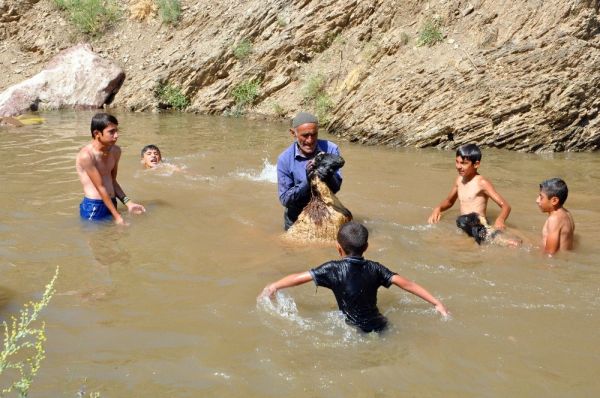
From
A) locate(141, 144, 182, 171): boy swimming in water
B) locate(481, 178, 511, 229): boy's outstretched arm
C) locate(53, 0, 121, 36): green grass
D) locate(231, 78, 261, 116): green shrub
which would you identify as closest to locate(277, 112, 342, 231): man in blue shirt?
locate(481, 178, 511, 229): boy's outstretched arm

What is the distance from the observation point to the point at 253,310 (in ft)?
12.0

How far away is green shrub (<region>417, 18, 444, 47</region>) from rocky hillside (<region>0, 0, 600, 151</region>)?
3 cm

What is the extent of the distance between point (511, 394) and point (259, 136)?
27.5 feet

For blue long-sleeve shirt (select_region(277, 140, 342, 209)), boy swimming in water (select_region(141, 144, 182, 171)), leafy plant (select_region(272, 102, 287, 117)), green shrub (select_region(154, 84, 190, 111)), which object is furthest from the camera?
green shrub (select_region(154, 84, 190, 111))

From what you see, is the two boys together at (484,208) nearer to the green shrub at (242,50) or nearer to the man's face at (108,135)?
the man's face at (108,135)

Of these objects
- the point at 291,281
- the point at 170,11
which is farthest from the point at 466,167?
the point at 170,11

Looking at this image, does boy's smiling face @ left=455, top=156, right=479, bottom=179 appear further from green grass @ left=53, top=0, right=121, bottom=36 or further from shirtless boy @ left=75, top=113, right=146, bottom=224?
green grass @ left=53, top=0, right=121, bottom=36

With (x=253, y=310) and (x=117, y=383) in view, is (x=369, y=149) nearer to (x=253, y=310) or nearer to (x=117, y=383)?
(x=253, y=310)

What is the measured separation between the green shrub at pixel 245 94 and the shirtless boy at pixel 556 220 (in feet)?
30.3

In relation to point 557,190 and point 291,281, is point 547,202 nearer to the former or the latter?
point 557,190

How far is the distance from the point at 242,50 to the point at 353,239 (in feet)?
36.5

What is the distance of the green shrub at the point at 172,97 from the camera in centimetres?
1395

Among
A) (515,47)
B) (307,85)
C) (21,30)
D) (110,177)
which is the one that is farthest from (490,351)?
(21,30)

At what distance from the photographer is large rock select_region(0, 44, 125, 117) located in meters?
14.1
